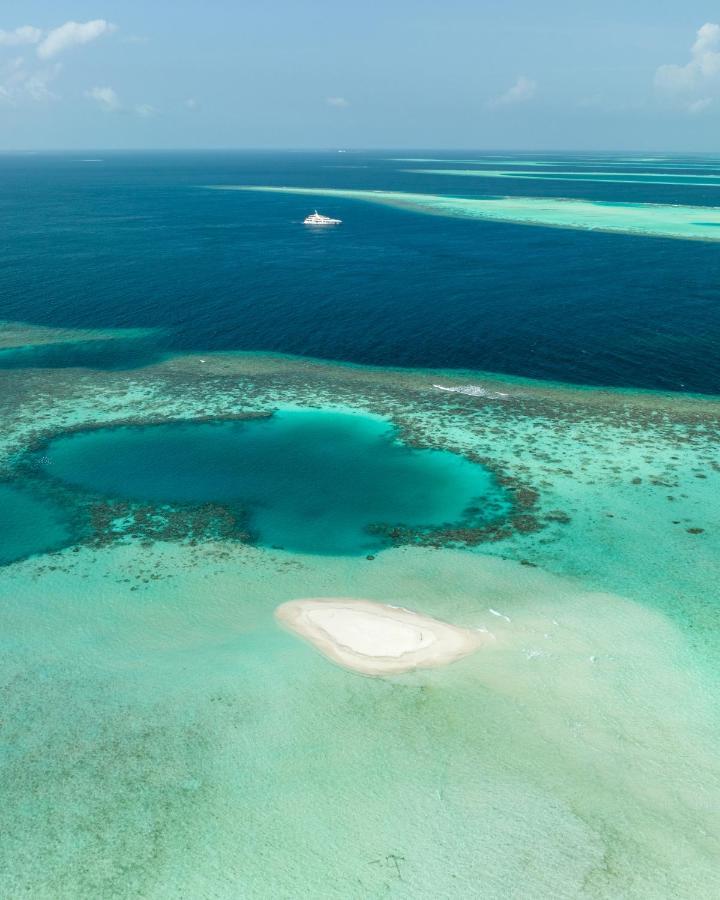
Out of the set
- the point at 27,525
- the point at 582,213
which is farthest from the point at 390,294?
the point at 582,213

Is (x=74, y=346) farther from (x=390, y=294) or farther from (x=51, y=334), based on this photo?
(x=390, y=294)

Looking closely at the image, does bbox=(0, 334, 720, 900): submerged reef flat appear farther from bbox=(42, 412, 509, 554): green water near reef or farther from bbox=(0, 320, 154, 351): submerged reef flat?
bbox=(0, 320, 154, 351): submerged reef flat

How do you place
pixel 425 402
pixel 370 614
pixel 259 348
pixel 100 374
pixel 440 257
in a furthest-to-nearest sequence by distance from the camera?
pixel 440 257
pixel 259 348
pixel 100 374
pixel 425 402
pixel 370 614

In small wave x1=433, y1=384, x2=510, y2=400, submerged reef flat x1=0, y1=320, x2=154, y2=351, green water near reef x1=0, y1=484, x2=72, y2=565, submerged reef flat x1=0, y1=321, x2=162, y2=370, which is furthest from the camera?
submerged reef flat x1=0, y1=320, x2=154, y2=351

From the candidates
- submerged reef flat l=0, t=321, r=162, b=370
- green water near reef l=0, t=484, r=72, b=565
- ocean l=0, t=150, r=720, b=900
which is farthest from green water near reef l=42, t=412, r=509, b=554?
submerged reef flat l=0, t=321, r=162, b=370

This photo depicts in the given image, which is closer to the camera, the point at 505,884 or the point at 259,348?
the point at 505,884

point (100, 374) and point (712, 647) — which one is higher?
point (100, 374)

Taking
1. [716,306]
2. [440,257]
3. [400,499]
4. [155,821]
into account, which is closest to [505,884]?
[155,821]

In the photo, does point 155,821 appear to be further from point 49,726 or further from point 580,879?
point 580,879
